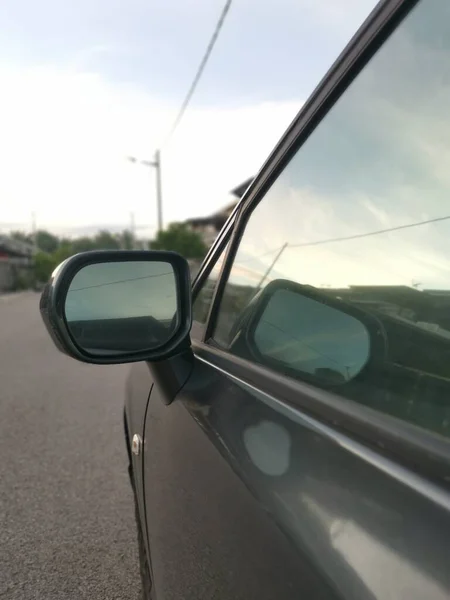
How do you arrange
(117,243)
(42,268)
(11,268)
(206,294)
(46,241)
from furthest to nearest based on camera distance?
(46,241)
(117,243)
(42,268)
(11,268)
(206,294)

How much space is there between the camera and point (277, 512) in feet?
3.99

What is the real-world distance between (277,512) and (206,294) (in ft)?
4.28

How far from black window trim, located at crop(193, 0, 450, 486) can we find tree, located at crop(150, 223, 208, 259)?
47.8 metres

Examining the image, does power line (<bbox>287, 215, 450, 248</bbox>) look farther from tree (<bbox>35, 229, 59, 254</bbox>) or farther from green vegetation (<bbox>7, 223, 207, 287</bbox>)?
tree (<bbox>35, 229, 59, 254</bbox>)

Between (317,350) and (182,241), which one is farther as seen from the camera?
(182,241)

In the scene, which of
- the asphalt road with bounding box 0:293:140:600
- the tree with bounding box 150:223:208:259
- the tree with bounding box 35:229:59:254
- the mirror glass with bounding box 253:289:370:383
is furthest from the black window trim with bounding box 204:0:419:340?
the tree with bounding box 35:229:59:254

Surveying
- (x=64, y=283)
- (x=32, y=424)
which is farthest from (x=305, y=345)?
(x=32, y=424)

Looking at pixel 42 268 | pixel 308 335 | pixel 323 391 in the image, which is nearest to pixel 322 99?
pixel 308 335

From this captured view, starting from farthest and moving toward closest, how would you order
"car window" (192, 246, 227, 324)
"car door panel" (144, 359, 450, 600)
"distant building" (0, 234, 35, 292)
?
"distant building" (0, 234, 35, 292) → "car window" (192, 246, 227, 324) → "car door panel" (144, 359, 450, 600)

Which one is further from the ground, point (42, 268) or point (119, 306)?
point (119, 306)

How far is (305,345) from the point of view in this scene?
1643 mm

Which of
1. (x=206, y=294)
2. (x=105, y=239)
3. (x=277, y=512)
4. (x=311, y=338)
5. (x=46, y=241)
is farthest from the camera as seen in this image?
(x=46, y=241)

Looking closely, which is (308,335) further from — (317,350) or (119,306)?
(119,306)

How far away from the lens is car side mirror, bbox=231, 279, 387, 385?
1.45m
